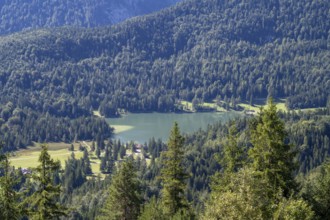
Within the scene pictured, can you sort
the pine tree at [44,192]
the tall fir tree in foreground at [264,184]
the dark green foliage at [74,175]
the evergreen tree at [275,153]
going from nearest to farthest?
1. the tall fir tree in foreground at [264,184]
2. the pine tree at [44,192]
3. the evergreen tree at [275,153]
4. the dark green foliage at [74,175]

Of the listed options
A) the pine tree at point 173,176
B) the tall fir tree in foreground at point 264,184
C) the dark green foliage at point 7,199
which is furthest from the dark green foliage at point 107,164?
the dark green foliage at point 7,199

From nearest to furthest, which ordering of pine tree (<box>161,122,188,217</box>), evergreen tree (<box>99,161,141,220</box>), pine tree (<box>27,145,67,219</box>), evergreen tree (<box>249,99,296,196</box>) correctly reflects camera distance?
pine tree (<box>27,145,67,219</box>), evergreen tree (<box>249,99,296,196</box>), pine tree (<box>161,122,188,217</box>), evergreen tree (<box>99,161,141,220</box>)

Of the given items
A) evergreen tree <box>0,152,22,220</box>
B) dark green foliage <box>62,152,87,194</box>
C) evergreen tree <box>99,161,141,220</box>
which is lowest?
dark green foliage <box>62,152,87,194</box>

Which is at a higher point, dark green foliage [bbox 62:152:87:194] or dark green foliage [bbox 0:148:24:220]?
dark green foliage [bbox 0:148:24:220]

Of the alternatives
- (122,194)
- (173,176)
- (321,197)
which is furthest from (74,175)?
(321,197)

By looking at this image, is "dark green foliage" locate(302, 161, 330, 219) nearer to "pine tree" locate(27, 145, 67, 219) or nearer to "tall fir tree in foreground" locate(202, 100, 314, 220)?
"tall fir tree in foreground" locate(202, 100, 314, 220)

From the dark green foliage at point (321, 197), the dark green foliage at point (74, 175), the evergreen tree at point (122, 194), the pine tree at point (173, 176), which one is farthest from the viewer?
the dark green foliage at point (74, 175)

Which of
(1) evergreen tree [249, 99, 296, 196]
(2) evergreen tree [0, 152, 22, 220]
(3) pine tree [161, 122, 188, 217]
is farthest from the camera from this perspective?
(3) pine tree [161, 122, 188, 217]

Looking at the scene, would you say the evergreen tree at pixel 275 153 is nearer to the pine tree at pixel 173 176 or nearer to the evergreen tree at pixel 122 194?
the pine tree at pixel 173 176

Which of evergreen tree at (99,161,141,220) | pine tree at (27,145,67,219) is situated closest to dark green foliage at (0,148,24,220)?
pine tree at (27,145,67,219)

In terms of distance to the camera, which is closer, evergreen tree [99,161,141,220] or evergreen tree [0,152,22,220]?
evergreen tree [0,152,22,220]

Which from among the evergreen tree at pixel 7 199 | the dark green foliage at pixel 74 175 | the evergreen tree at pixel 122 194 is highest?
the evergreen tree at pixel 7 199

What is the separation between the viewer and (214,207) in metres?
32.1

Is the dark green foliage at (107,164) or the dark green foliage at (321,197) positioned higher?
the dark green foliage at (321,197)
